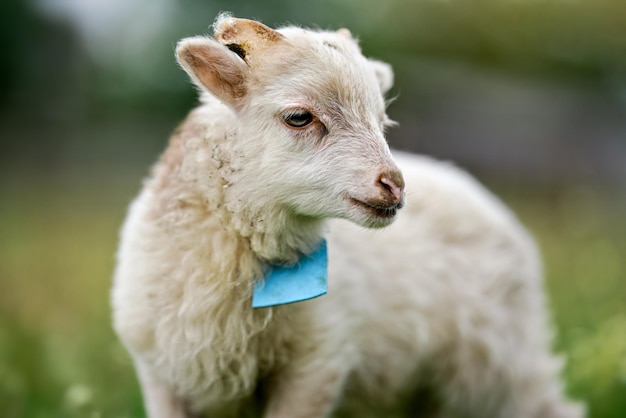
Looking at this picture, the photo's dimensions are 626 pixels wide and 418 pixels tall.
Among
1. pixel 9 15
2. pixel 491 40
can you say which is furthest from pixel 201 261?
pixel 491 40

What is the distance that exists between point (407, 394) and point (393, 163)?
5.94ft

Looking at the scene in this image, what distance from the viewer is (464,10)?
506 inches

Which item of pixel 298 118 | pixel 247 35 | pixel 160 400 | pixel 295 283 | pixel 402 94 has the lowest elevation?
pixel 160 400

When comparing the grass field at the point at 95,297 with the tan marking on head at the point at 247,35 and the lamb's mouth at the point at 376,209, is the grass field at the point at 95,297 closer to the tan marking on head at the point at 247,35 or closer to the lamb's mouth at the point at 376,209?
the lamb's mouth at the point at 376,209

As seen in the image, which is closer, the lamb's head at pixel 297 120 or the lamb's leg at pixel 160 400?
the lamb's head at pixel 297 120

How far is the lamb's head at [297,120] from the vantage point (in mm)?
3301

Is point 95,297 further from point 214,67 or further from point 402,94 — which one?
point 402,94

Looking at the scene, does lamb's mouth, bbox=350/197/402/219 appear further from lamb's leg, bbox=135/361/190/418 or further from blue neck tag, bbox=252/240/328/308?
lamb's leg, bbox=135/361/190/418

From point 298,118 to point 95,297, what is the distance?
3.73 metres

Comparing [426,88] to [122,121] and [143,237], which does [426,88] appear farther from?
[143,237]

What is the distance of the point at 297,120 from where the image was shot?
11.0 feet

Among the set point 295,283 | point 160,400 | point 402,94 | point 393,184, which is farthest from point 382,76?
point 402,94

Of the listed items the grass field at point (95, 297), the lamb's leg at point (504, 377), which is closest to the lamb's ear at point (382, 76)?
the lamb's leg at point (504, 377)

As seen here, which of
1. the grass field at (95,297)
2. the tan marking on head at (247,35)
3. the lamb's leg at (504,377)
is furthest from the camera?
the grass field at (95,297)
